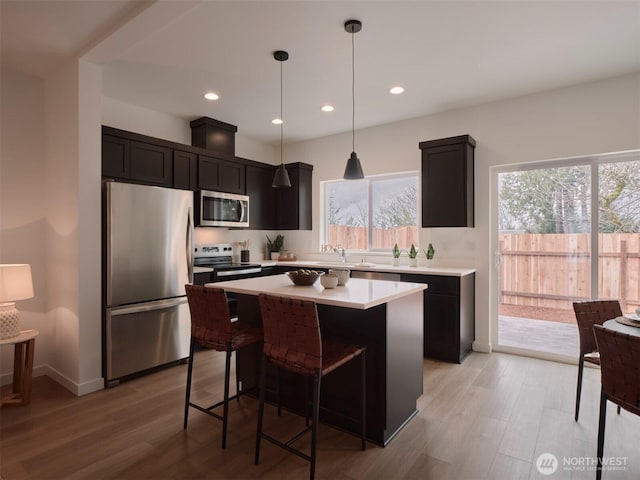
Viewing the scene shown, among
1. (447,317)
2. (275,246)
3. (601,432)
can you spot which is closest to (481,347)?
(447,317)

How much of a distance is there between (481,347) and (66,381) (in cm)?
414

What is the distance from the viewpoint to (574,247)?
12.5ft

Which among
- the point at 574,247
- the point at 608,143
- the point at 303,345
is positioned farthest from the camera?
the point at 574,247

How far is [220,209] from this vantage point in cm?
457

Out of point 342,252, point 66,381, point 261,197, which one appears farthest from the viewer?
point 261,197

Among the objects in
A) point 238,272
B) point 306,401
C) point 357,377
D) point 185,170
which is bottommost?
point 306,401

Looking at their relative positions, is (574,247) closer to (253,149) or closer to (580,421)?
(580,421)

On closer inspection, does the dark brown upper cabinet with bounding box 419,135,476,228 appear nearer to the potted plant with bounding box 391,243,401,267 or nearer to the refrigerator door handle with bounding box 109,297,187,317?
the potted plant with bounding box 391,243,401,267

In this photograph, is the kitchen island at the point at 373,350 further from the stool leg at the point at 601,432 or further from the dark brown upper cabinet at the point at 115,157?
the dark brown upper cabinet at the point at 115,157

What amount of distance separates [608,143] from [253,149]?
4424 millimetres

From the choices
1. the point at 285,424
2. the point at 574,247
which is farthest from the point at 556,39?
the point at 285,424

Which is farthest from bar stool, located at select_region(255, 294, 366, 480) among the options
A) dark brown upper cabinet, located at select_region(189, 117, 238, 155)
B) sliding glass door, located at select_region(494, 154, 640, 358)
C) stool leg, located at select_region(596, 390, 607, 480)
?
dark brown upper cabinet, located at select_region(189, 117, 238, 155)

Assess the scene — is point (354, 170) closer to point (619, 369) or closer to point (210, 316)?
point (210, 316)

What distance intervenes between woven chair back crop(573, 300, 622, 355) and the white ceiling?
201 cm
